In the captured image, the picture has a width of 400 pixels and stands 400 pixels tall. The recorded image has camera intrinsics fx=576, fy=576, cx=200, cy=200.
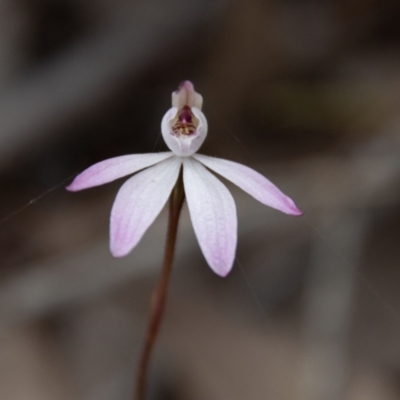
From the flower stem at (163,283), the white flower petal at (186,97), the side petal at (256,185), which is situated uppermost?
the white flower petal at (186,97)

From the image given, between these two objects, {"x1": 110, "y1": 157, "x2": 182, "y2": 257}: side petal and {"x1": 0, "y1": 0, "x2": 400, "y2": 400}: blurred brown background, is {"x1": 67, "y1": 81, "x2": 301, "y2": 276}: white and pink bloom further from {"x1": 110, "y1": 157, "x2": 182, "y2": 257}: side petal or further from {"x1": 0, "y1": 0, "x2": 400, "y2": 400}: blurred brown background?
{"x1": 0, "y1": 0, "x2": 400, "y2": 400}: blurred brown background

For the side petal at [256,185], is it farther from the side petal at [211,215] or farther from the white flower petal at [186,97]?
the white flower petal at [186,97]

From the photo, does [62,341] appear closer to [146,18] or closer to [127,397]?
[127,397]

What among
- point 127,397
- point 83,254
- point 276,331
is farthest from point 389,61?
point 127,397

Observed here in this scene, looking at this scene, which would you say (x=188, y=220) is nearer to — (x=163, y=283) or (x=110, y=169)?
(x=163, y=283)

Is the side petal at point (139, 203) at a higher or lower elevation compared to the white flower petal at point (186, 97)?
lower

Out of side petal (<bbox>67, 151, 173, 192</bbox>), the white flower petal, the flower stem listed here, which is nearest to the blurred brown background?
the flower stem

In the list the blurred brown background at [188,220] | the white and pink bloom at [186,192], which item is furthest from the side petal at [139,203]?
the blurred brown background at [188,220]
